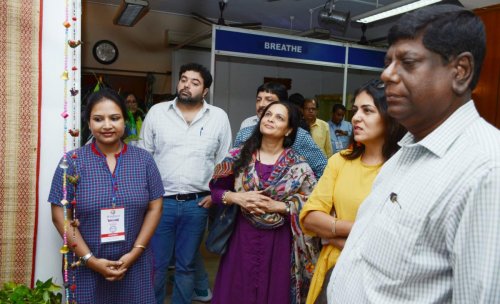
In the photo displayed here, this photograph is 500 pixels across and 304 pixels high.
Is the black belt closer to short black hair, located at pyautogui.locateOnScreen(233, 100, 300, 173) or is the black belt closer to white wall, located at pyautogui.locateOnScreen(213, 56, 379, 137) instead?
short black hair, located at pyautogui.locateOnScreen(233, 100, 300, 173)

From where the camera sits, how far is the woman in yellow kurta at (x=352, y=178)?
1.67 m

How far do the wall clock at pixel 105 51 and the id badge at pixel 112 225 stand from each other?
5.49 meters

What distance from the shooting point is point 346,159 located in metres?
1.79

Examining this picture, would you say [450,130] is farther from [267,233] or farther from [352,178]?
[267,233]

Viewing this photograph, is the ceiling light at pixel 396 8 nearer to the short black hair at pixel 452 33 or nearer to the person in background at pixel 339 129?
the person in background at pixel 339 129

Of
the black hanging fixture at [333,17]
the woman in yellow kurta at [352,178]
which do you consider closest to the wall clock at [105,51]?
the black hanging fixture at [333,17]

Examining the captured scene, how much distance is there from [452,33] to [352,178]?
38.4 inches

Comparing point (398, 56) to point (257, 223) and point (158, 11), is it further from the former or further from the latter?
point (158, 11)

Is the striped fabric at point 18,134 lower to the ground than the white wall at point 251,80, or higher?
lower

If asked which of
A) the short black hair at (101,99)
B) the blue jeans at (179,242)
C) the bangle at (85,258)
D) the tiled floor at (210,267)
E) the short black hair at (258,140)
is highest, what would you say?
the short black hair at (101,99)

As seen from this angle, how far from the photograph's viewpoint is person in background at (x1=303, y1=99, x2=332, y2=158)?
4355mm

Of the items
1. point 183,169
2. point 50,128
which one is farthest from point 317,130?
point 50,128

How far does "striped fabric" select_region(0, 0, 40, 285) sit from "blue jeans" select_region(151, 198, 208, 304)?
0.92 m

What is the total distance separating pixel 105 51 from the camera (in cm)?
669
